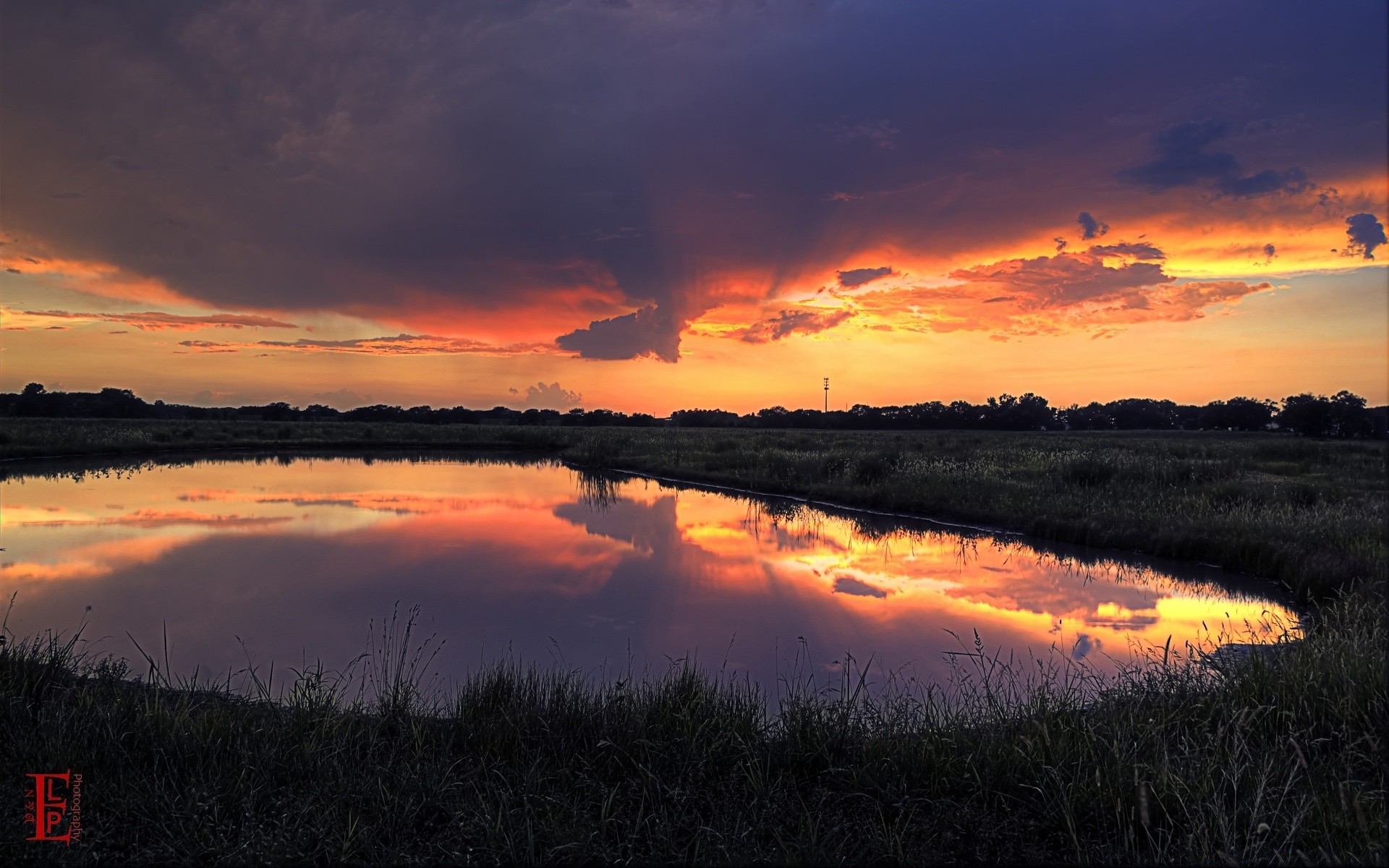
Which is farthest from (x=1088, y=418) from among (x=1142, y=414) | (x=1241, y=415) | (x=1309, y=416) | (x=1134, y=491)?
(x=1134, y=491)

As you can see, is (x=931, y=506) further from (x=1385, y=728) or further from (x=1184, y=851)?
(x=1184, y=851)

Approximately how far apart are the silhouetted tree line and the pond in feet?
160

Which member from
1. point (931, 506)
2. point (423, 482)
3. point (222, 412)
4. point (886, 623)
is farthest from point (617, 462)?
point (222, 412)

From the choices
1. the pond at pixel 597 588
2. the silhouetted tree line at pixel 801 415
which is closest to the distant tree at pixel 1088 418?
the silhouetted tree line at pixel 801 415

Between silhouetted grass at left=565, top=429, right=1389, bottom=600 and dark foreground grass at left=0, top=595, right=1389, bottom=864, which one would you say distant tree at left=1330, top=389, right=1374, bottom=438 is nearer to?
silhouetted grass at left=565, top=429, right=1389, bottom=600

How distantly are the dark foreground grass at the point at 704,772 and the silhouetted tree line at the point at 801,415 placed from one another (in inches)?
2200

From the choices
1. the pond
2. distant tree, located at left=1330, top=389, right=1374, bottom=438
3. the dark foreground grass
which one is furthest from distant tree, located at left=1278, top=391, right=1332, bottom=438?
the dark foreground grass

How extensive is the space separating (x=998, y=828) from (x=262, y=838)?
10.5 feet

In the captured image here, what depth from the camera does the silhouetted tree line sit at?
7594 cm

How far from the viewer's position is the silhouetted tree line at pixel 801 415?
7594 cm

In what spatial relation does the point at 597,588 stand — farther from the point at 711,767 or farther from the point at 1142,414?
the point at 1142,414

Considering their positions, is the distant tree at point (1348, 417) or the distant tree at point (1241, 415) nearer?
the distant tree at point (1348, 417)

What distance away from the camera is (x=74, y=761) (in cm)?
364

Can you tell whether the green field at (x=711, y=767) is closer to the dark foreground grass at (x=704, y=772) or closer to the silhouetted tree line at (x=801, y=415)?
the dark foreground grass at (x=704, y=772)
